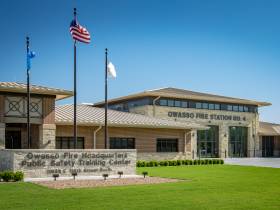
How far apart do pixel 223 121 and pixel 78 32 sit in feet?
107

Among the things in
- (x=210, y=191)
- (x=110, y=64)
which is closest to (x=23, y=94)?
(x=110, y=64)

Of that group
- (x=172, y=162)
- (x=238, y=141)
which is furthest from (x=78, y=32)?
(x=238, y=141)

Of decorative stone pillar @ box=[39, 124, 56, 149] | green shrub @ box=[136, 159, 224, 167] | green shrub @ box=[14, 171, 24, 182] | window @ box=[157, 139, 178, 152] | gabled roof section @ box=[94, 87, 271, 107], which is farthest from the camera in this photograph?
gabled roof section @ box=[94, 87, 271, 107]

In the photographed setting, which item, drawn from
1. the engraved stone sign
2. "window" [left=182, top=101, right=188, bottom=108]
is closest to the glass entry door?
"window" [left=182, top=101, right=188, bottom=108]

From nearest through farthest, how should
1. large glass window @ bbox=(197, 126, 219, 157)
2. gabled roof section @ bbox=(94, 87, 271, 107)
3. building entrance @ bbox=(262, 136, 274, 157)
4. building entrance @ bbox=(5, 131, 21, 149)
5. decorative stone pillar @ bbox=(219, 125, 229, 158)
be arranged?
building entrance @ bbox=(5, 131, 21, 149)
gabled roof section @ bbox=(94, 87, 271, 107)
large glass window @ bbox=(197, 126, 219, 157)
decorative stone pillar @ bbox=(219, 125, 229, 158)
building entrance @ bbox=(262, 136, 274, 157)

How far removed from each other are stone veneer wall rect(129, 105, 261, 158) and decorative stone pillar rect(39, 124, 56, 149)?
61.7 ft

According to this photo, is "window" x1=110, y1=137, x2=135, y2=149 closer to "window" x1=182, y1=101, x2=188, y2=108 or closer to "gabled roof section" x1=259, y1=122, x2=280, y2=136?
"window" x1=182, y1=101, x2=188, y2=108

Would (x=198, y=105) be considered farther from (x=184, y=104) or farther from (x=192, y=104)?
(x=184, y=104)

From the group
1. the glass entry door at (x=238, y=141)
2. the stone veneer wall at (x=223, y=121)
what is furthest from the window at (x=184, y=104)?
the glass entry door at (x=238, y=141)

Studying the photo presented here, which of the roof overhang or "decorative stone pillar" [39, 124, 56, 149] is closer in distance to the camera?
"decorative stone pillar" [39, 124, 56, 149]

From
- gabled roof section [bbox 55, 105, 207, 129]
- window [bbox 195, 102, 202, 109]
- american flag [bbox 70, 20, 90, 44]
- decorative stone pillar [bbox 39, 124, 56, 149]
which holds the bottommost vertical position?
decorative stone pillar [bbox 39, 124, 56, 149]

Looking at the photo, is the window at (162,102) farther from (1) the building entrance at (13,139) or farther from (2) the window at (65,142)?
(1) the building entrance at (13,139)

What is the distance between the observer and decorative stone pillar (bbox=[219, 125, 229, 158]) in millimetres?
53406

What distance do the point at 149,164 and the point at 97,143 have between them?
4.42m
